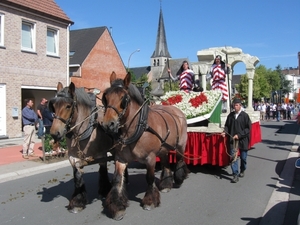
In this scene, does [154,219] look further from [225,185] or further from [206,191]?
[225,185]

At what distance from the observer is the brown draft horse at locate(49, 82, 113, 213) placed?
4734 mm

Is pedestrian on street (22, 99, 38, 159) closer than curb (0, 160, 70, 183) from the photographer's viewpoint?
No

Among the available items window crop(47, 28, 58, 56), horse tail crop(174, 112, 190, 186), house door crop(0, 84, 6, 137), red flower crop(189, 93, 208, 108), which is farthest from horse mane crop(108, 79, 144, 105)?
window crop(47, 28, 58, 56)

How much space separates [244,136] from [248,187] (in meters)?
1.17

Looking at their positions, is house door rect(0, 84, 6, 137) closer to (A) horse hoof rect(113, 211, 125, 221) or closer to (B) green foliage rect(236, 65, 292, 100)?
(A) horse hoof rect(113, 211, 125, 221)

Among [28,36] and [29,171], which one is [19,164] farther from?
[28,36]

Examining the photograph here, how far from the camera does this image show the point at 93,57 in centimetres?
2947

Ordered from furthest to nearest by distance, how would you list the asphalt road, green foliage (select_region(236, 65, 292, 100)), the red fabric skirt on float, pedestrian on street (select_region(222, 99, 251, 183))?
green foliage (select_region(236, 65, 292, 100)) < the red fabric skirt on float < pedestrian on street (select_region(222, 99, 251, 183)) < the asphalt road

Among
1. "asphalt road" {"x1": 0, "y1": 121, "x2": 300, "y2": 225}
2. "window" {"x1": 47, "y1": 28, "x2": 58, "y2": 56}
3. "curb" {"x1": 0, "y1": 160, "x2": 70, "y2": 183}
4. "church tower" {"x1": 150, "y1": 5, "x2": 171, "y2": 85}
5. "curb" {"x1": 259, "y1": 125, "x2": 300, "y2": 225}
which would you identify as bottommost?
"curb" {"x1": 0, "y1": 160, "x2": 70, "y2": 183}

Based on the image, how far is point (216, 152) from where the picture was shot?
7.71 metres

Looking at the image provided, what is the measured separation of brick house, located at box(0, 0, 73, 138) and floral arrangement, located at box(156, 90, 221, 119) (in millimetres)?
9600

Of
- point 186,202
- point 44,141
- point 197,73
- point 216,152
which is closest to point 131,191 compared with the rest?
point 186,202

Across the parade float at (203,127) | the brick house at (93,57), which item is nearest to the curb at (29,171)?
the parade float at (203,127)

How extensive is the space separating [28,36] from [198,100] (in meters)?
11.6
